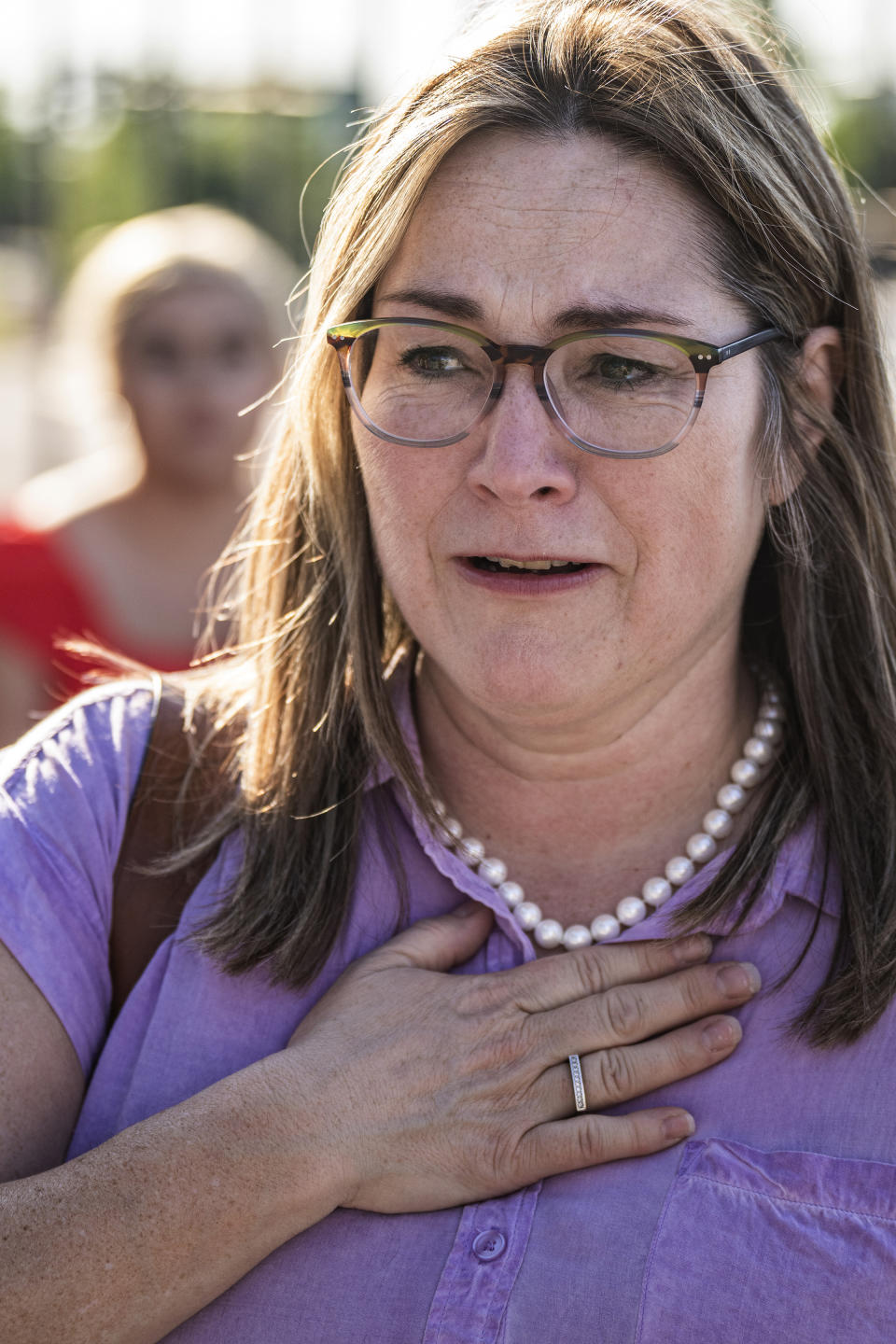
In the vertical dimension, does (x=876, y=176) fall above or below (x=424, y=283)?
above

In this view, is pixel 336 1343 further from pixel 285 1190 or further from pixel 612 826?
pixel 612 826

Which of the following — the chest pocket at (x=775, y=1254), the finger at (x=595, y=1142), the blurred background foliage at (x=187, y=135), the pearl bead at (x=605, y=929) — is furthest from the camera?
the blurred background foliage at (x=187, y=135)

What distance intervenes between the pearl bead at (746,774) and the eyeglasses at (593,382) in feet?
1.60

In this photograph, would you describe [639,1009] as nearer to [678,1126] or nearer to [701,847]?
[678,1126]

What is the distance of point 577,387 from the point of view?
1.64m

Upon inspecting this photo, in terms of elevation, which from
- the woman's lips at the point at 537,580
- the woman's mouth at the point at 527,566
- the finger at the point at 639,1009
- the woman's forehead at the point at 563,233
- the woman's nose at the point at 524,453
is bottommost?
the finger at the point at 639,1009

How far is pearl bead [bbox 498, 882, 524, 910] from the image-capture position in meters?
1.85

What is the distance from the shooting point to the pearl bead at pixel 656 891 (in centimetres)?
182

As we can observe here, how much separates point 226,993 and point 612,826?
0.54 meters

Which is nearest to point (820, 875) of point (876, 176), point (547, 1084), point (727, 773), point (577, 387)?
point (727, 773)

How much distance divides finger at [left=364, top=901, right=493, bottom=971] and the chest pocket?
0.39 meters

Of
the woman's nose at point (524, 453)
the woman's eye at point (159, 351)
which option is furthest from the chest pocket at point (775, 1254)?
the woman's eye at point (159, 351)

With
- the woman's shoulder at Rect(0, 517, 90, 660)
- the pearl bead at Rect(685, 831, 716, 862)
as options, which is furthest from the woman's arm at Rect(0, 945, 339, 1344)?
the woman's shoulder at Rect(0, 517, 90, 660)

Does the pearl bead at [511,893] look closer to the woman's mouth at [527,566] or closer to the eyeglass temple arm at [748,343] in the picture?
the woman's mouth at [527,566]
